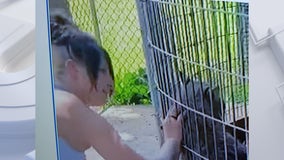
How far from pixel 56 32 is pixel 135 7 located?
0.20 metres

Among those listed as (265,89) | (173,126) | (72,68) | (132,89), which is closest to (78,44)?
(72,68)

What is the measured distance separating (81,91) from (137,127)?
15 cm

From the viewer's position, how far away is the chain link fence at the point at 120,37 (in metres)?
0.89

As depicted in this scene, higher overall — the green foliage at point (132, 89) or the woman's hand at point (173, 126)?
the green foliage at point (132, 89)

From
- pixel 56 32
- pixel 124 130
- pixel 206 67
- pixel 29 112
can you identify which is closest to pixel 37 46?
pixel 56 32

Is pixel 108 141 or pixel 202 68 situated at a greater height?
pixel 202 68

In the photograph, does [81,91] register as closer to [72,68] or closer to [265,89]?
[72,68]

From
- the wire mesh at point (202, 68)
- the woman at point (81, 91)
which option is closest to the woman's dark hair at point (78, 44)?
the woman at point (81, 91)

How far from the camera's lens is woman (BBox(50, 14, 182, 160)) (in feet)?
3.05

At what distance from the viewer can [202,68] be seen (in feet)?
2.61

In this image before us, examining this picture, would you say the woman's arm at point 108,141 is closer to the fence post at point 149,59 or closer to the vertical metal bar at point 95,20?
the fence post at point 149,59

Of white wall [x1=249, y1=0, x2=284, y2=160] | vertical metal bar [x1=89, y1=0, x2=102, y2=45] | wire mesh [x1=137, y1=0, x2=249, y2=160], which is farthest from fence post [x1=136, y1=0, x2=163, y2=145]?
white wall [x1=249, y1=0, x2=284, y2=160]

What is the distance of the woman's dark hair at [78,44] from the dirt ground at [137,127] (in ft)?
0.29

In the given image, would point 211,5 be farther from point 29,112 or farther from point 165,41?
point 29,112
